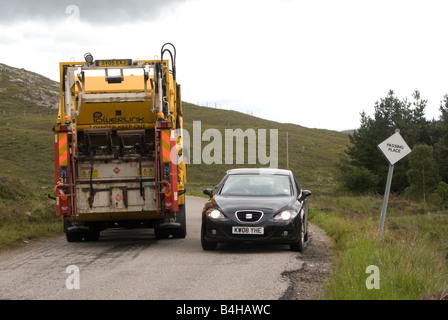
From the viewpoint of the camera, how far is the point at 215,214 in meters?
11.1

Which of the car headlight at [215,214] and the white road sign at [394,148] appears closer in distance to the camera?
the car headlight at [215,214]

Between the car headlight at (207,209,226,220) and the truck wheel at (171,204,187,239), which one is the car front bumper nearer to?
the car headlight at (207,209,226,220)

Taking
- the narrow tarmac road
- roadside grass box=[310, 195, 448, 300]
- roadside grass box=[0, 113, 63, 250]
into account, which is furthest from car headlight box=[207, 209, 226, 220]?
roadside grass box=[0, 113, 63, 250]

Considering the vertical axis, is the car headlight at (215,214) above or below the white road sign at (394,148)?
below

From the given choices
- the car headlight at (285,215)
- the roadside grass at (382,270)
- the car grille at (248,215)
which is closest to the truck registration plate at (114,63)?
the car grille at (248,215)

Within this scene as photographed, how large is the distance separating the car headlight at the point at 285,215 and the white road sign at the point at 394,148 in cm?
277

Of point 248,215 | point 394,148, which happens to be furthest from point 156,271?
point 394,148

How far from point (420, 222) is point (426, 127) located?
30592 mm

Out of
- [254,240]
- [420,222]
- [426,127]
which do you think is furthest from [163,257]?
[426,127]

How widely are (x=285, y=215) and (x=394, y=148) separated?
3217 mm

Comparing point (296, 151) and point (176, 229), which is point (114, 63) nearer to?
point (176, 229)

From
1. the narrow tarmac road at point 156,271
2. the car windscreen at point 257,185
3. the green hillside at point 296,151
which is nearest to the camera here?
the narrow tarmac road at point 156,271

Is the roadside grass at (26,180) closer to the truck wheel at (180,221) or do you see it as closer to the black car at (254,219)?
the truck wheel at (180,221)

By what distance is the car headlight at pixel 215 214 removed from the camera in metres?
11.0
